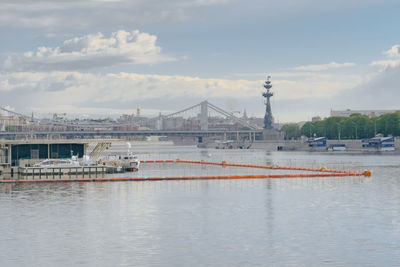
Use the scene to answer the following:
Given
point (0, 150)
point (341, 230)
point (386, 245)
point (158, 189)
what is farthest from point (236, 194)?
point (0, 150)

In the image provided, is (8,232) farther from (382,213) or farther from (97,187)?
(97,187)

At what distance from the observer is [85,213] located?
190ft

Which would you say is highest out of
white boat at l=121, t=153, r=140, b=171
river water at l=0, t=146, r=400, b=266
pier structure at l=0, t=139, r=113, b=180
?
pier structure at l=0, t=139, r=113, b=180

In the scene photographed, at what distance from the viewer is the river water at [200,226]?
3906 centimetres

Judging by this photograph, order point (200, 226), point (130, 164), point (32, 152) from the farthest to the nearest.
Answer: point (130, 164), point (32, 152), point (200, 226)

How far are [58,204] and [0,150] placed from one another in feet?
146

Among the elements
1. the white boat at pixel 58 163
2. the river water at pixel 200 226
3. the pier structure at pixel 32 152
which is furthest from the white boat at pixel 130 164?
the river water at pixel 200 226

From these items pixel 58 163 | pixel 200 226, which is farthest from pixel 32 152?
pixel 200 226

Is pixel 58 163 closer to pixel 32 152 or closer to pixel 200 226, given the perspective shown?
pixel 32 152

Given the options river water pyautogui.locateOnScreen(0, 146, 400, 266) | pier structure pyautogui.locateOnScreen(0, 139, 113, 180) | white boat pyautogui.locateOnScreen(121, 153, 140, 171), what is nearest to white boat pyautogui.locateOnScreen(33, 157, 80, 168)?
pier structure pyautogui.locateOnScreen(0, 139, 113, 180)

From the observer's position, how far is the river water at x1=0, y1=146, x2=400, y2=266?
39.1m

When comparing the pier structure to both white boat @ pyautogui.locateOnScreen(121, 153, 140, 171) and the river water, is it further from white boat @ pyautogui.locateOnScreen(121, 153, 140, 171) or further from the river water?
the river water

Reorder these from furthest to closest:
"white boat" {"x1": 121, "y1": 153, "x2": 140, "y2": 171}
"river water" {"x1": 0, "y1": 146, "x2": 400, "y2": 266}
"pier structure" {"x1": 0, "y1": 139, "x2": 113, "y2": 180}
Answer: "white boat" {"x1": 121, "y1": 153, "x2": 140, "y2": 171}
"pier structure" {"x1": 0, "y1": 139, "x2": 113, "y2": 180}
"river water" {"x1": 0, "y1": 146, "x2": 400, "y2": 266}

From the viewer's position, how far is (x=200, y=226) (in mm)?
49969
